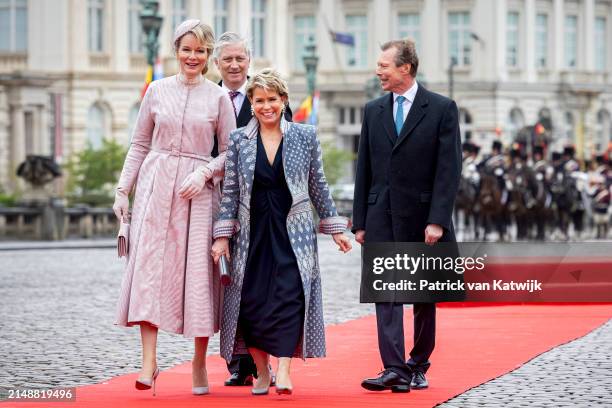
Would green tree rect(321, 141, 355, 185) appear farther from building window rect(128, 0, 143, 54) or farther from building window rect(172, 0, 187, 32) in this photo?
building window rect(172, 0, 187, 32)

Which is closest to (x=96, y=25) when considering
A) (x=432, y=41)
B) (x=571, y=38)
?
(x=432, y=41)

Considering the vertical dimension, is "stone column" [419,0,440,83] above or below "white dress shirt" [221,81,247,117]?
above

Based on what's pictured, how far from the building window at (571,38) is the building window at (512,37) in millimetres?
3645

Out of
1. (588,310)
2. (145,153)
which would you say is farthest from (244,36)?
(588,310)

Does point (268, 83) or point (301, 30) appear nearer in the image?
point (268, 83)

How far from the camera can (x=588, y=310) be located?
650 inches

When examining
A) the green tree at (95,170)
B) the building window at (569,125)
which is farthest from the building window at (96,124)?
the building window at (569,125)

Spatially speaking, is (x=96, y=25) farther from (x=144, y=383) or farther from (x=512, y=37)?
(x=144, y=383)

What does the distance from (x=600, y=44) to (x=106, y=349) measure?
7610 cm

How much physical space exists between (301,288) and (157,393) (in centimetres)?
103

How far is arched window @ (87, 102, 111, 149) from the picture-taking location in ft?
222

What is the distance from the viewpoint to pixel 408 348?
13.0 meters

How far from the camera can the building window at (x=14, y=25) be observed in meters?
64.6

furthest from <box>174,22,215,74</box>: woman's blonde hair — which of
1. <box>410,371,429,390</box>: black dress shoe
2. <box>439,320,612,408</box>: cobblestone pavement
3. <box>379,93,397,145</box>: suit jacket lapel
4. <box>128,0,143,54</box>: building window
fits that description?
<box>128,0,143,54</box>: building window
